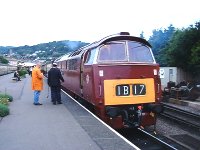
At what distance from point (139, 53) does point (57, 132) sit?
447cm

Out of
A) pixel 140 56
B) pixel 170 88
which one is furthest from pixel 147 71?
pixel 170 88

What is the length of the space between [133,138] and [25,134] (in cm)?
419

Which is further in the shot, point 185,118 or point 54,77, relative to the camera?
point 185,118

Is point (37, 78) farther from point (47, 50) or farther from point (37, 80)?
point (47, 50)

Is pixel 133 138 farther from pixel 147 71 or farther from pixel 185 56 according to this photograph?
pixel 185 56

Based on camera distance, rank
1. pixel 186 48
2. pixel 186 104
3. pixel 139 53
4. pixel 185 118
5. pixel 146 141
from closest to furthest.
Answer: pixel 146 141
pixel 139 53
pixel 185 118
pixel 186 104
pixel 186 48

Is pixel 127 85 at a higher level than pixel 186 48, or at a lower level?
lower

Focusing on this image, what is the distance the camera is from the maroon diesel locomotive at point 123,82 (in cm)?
1136

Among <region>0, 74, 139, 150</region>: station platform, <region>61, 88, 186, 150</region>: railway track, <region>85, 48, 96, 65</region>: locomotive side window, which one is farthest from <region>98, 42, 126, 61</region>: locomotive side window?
<region>61, 88, 186, 150</region>: railway track

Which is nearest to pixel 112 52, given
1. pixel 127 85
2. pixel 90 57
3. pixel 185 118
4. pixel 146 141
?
pixel 90 57

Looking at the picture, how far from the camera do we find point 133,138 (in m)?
11.9

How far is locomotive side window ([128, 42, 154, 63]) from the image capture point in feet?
39.7

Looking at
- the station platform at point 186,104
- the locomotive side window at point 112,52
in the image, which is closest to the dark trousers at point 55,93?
the locomotive side window at point 112,52

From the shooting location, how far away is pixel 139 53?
12281 millimetres
